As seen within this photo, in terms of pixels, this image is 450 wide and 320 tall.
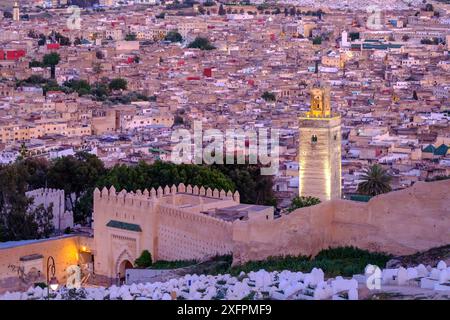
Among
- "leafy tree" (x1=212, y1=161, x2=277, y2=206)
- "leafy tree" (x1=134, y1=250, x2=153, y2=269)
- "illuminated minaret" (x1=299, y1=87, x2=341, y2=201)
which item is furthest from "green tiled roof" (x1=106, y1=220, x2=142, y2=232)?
"leafy tree" (x1=212, y1=161, x2=277, y2=206)

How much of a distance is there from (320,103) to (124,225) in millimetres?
4839

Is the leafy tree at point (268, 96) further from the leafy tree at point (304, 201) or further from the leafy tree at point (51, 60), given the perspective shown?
the leafy tree at point (304, 201)

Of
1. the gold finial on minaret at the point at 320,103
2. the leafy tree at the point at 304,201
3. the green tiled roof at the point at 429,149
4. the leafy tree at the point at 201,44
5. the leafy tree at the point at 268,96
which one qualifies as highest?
the gold finial on minaret at the point at 320,103

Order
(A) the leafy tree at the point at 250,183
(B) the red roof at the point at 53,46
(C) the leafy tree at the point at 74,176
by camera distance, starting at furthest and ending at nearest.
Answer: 1. (B) the red roof at the point at 53,46
2. (C) the leafy tree at the point at 74,176
3. (A) the leafy tree at the point at 250,183

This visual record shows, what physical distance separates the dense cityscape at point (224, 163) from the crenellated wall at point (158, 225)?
0.08ft

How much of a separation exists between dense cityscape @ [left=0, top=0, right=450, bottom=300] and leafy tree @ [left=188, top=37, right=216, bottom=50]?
0.13m

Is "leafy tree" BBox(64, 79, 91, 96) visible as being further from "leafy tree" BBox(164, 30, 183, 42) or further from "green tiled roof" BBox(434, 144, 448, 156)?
"leafy tree" BBox(164, 30, 183, 42)

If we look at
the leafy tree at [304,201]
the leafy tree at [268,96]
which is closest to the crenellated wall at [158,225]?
the leafy tree at [304,201]

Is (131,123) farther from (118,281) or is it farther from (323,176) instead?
(118,281)

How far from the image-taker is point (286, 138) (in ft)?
128

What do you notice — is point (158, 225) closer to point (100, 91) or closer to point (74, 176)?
point (74, 176)

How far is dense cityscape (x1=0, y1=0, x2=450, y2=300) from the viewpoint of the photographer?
56.1 ft

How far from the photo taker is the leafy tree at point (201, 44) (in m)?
82.1
